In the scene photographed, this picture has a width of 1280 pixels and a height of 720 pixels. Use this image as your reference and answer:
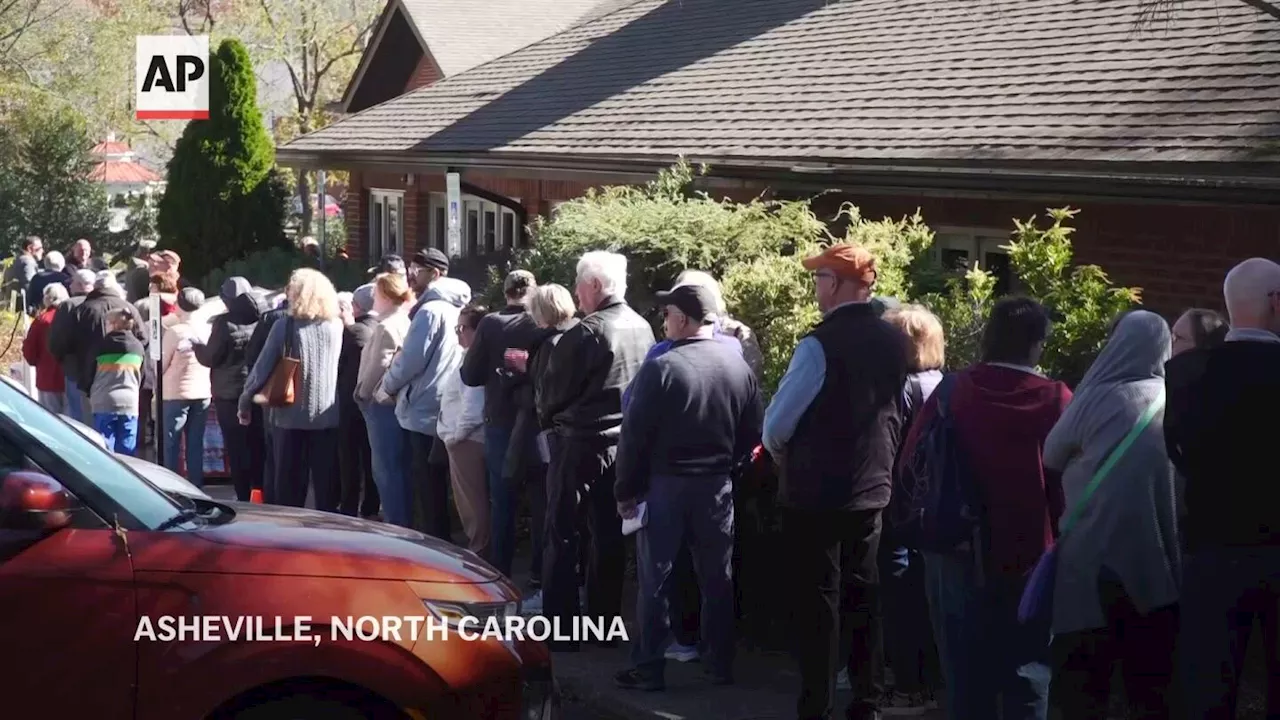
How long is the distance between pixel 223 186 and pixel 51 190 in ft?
40.6

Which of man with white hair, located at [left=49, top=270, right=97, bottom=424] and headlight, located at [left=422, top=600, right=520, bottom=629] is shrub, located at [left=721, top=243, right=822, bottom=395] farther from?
man with white hair, located at [left=49, top=270, right=97, bottom=424]

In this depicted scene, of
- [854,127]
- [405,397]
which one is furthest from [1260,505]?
[854,127]

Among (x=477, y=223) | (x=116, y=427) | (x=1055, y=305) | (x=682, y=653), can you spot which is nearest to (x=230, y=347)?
(x=116, y=427)

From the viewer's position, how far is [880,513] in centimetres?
684

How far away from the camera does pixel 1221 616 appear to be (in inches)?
217

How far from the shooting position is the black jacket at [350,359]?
36.5ft

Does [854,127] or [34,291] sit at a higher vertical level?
[854,127]

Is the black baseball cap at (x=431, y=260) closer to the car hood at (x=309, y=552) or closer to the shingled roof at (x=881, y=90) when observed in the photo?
the shingled roof at (x=881, y=90)

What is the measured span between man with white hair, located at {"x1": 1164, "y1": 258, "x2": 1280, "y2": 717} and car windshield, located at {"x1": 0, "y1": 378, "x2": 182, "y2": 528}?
11.0 ft

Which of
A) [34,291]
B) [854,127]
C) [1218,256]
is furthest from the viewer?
[34,291]

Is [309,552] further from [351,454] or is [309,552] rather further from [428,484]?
[351,454]

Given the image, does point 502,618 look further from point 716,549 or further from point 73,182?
point 73,182

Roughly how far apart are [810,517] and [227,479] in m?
7.88

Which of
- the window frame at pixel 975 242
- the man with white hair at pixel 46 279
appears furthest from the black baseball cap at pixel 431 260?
the man with white hair at pixel 46 279
